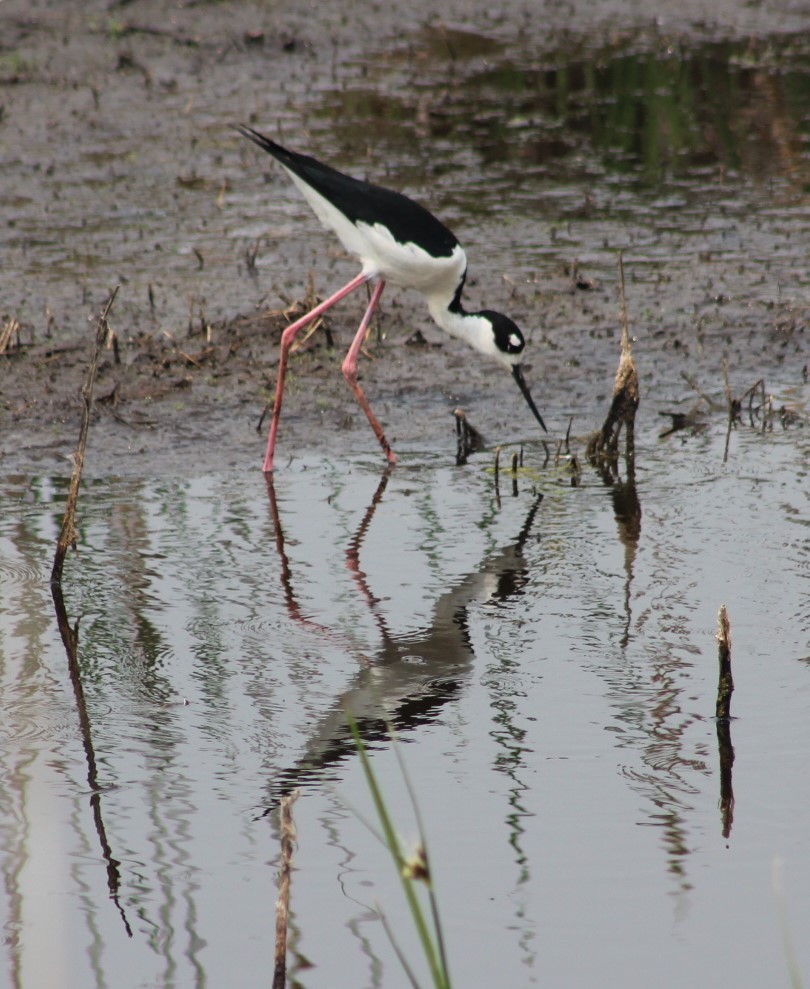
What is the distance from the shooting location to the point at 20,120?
380 inches

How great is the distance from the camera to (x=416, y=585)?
4.54 m

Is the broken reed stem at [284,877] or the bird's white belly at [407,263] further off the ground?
the bird's white belly at [407,263]

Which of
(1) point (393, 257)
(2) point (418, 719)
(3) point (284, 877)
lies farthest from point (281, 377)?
(3) point (284, 877)

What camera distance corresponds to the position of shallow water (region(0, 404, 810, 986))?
281 cm

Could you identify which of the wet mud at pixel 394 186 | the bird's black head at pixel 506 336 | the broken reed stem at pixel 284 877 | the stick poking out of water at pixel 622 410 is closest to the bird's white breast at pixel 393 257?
the bird's black head at pixel 506 336

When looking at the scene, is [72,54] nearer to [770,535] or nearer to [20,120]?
[20,120]

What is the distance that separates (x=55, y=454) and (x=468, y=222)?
323 centimetres

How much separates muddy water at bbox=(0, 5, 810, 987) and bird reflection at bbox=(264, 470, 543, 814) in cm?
1

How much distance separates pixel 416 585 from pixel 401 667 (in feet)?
1.97

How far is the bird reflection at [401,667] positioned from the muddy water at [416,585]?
1 cm

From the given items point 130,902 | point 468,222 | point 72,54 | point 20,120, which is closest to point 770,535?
point 130,902

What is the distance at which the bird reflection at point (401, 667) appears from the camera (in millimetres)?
3486

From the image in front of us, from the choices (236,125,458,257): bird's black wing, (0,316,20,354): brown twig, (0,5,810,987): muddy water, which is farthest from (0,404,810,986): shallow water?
(0,316,20,354): brown twig

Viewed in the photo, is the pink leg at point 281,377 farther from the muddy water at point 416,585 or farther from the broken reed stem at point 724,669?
the broken reed stem at point 724,669
